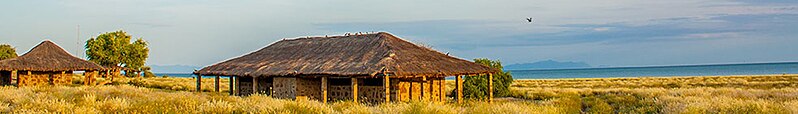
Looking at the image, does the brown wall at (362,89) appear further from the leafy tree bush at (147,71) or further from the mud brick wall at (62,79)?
the leafy tree bush at (147,71)

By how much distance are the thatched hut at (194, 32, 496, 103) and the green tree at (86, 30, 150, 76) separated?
33318 millimetres

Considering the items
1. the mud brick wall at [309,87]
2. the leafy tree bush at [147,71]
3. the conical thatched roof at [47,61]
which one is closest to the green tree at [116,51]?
the leafy tree bush at [147,71]

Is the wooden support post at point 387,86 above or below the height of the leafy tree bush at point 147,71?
below

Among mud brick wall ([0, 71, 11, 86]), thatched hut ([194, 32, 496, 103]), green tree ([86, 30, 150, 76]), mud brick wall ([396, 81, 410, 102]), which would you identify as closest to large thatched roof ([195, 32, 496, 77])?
thatched hut ([194, 32, 496, 103])

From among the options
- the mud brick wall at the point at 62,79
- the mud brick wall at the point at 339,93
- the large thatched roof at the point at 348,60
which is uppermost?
the large thatched roof at the point at 348,60

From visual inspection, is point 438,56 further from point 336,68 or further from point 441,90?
point 336,68

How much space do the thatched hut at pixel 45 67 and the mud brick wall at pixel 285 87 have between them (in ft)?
56.0

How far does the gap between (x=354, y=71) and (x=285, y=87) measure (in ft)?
10.7

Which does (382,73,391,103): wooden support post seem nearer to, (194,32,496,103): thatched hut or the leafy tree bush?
(194,32,496,103): thatched hut

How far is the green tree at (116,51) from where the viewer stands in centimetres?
5194

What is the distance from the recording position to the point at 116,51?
2071 inches

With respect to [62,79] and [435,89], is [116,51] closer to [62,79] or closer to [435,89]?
[62,79]

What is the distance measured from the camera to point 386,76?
16.7 m

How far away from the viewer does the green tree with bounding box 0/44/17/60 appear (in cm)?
5540
